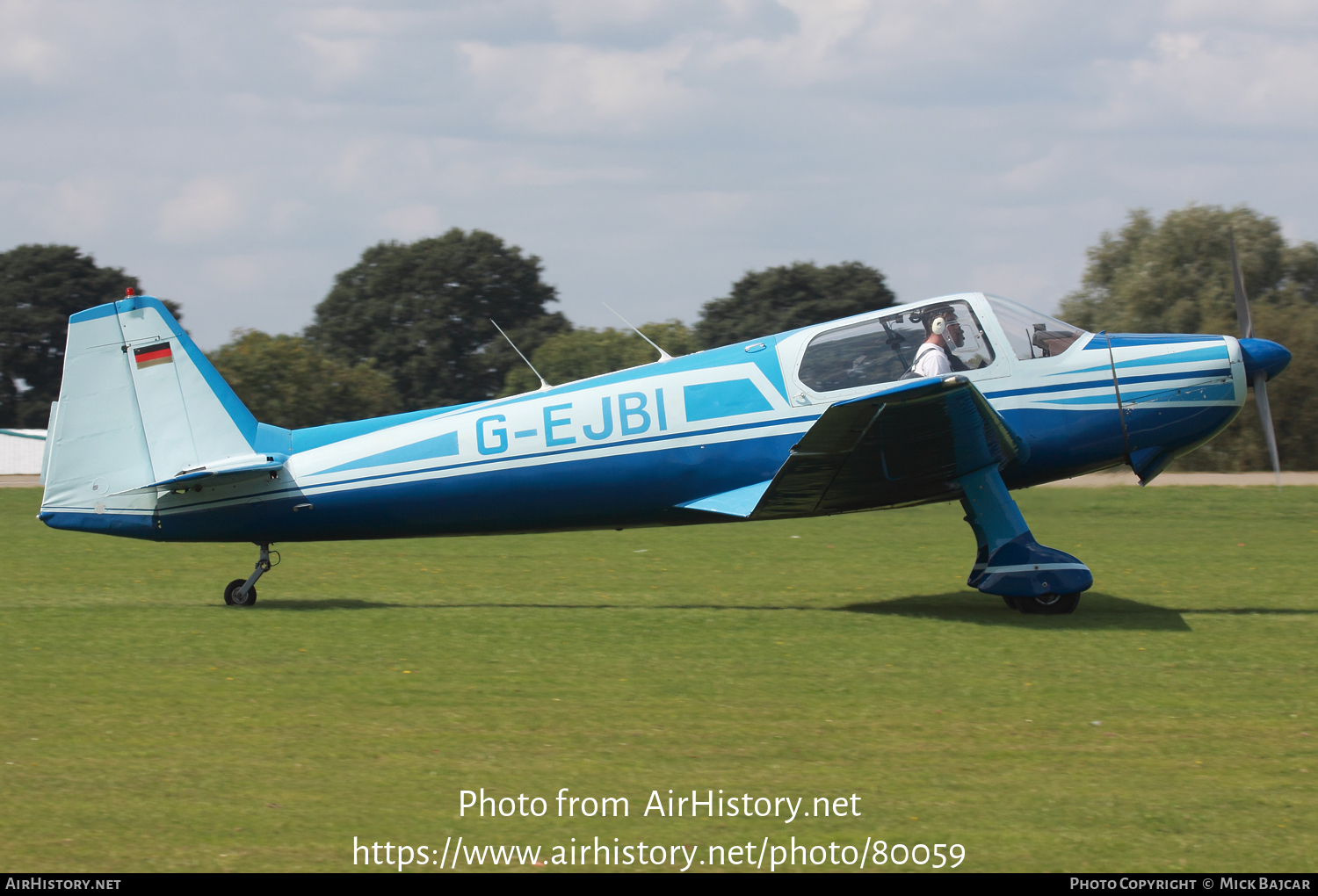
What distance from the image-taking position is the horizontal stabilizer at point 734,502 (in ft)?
30.9

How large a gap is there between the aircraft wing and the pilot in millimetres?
299

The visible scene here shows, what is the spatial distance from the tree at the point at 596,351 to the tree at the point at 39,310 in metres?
19.1

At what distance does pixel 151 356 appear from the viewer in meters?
9.94

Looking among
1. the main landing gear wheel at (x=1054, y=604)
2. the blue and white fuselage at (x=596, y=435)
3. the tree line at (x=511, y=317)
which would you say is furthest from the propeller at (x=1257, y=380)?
the tree line at (x=511, y=317)

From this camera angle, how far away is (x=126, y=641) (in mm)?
8531

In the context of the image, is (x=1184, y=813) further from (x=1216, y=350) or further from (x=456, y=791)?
(x=1216, y=350)

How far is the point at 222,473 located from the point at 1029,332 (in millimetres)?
6737

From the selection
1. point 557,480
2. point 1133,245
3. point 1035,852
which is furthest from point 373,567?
point 1133,245

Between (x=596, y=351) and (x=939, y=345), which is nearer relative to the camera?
(x=939, y=345)

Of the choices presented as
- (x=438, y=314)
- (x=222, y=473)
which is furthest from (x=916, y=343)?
(x=438, y=314)

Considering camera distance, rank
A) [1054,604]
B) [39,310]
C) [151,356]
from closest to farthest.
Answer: [1054,604], [151,356], [39,310]

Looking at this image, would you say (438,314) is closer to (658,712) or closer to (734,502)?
(734,502)

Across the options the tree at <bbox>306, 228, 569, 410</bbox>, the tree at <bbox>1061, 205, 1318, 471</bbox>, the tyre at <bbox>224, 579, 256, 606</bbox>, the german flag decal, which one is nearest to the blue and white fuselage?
the german flag decal

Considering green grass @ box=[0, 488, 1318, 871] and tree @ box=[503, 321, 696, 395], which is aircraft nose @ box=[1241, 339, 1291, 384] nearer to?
green grass @ box=[0, 488, 1318, 871]
